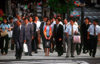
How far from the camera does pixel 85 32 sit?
18.9 m

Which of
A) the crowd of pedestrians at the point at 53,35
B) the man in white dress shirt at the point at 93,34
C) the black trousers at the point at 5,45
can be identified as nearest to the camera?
the crowd of pedestrians at the point at 53,35

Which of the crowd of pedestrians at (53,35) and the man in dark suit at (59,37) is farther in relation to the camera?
the man in dark suit at (59,37)

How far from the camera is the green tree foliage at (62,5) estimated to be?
2986 cm

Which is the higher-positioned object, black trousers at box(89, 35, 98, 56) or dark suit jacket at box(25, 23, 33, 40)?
dark suit jacket at box(25, 23, 33, 40)

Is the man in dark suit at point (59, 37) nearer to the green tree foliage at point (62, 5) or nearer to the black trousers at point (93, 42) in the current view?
the black trousers at point (93, 42)

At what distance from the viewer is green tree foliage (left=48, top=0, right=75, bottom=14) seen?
29.9 m

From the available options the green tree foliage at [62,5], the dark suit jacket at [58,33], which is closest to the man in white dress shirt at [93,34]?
the dark suit jacket at [58,33]

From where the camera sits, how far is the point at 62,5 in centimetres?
3067

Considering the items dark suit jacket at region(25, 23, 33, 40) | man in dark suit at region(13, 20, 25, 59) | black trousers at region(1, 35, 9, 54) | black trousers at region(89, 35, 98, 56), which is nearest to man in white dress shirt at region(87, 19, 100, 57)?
black trousers at region(89, 35, 98, 56)

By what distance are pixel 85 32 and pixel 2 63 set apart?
19.2 ft

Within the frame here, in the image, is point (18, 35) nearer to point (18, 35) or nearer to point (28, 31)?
point (18, 35)

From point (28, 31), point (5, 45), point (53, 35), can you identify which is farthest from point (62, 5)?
point (28, 31)

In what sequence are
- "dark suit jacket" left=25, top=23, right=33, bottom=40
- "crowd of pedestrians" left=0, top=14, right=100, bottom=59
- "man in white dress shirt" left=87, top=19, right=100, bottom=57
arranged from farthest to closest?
"dark suit jacket" left=25, top=23, right=33, bottom=40 < "man in white dress shirt" left=87, top=19, right=100, bottom=57 < "crowd of pedestrians" left=0, top=14, right=100, bottom=59

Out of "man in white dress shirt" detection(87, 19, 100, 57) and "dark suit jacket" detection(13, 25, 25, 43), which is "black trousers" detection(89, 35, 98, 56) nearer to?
"man in white dress shirt" detection(87, 19, 100, 57)
